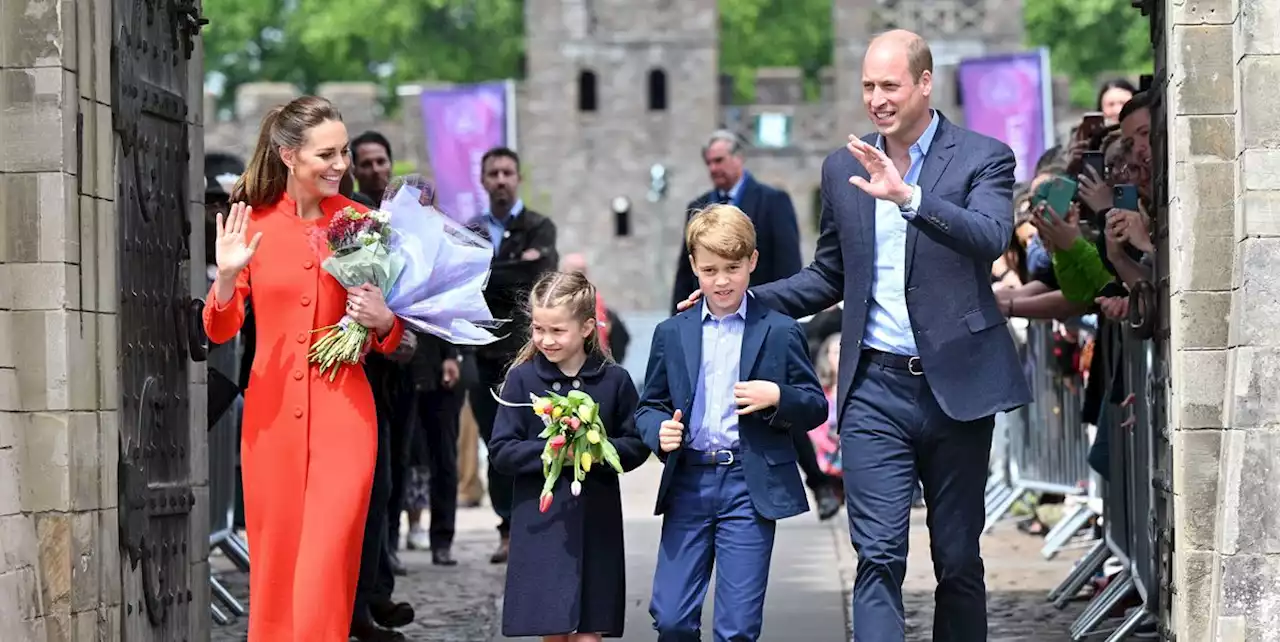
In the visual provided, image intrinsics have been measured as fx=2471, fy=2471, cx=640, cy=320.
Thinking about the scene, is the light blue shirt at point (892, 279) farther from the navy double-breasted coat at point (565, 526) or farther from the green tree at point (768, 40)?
the green tree at point (768, 40)

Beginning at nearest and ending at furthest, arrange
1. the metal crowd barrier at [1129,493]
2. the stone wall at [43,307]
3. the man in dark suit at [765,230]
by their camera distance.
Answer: the stone wall at [43,307] < the metal crowd barrier at [1129,493] < the man in dark suit at [765,230]

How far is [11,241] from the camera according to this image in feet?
23.3

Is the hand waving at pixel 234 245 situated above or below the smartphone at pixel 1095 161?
below

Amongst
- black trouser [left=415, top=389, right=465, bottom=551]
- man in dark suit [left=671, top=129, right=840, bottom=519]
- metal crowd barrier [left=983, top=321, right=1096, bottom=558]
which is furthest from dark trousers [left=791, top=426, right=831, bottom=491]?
black trouser [left=415, top=389, right=465, bottom=551]

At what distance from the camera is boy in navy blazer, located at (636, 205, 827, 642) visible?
24.0ft

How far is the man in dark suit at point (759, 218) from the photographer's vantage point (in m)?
12.5

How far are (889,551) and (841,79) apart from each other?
5475 centimetres

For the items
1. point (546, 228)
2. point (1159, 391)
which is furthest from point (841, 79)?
point (1159, 391)

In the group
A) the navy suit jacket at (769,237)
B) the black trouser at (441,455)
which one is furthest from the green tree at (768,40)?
the black trouser at (441,455)

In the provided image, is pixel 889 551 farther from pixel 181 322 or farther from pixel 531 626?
pixel 181 322

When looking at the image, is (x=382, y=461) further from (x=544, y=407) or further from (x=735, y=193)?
(x=735, y=193)

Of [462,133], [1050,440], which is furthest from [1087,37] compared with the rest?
[1050,440]

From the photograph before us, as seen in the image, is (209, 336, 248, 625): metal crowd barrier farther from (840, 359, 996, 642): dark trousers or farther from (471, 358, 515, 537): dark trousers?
(840, 359, 996, 642): dark trousers

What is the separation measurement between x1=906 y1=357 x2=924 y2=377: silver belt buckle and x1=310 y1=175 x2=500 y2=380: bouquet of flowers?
1.32 metres
